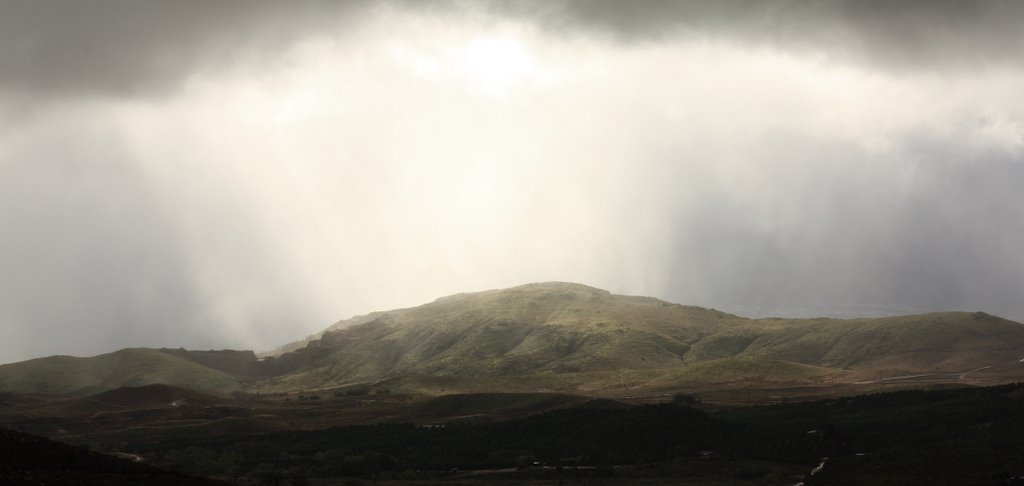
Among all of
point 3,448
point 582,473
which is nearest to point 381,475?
point 582,473

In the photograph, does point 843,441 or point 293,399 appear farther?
point 293,399

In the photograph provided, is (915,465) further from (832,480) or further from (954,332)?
(954,332)

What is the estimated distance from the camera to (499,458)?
90.4m

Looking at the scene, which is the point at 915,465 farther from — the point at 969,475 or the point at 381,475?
the point at 381,475

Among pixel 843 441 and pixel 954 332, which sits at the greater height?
pixel 954 332

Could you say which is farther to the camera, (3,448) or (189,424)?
(189,424)

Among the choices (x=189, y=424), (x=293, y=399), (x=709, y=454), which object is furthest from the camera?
(x=293, y=399)

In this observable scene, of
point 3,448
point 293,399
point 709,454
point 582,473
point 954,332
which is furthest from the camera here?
point 954,332

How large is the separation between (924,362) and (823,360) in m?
26.5

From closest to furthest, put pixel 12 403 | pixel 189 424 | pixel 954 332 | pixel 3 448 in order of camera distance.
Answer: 1. pixel 3 448
2. pixel 189 424
3. pixel 12 403
4. pixel 954 332

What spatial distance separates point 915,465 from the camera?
2872 inches

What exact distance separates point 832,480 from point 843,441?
23.3m

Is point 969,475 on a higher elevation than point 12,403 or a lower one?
lower

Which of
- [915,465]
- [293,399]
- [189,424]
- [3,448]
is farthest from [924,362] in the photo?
[3,448]
